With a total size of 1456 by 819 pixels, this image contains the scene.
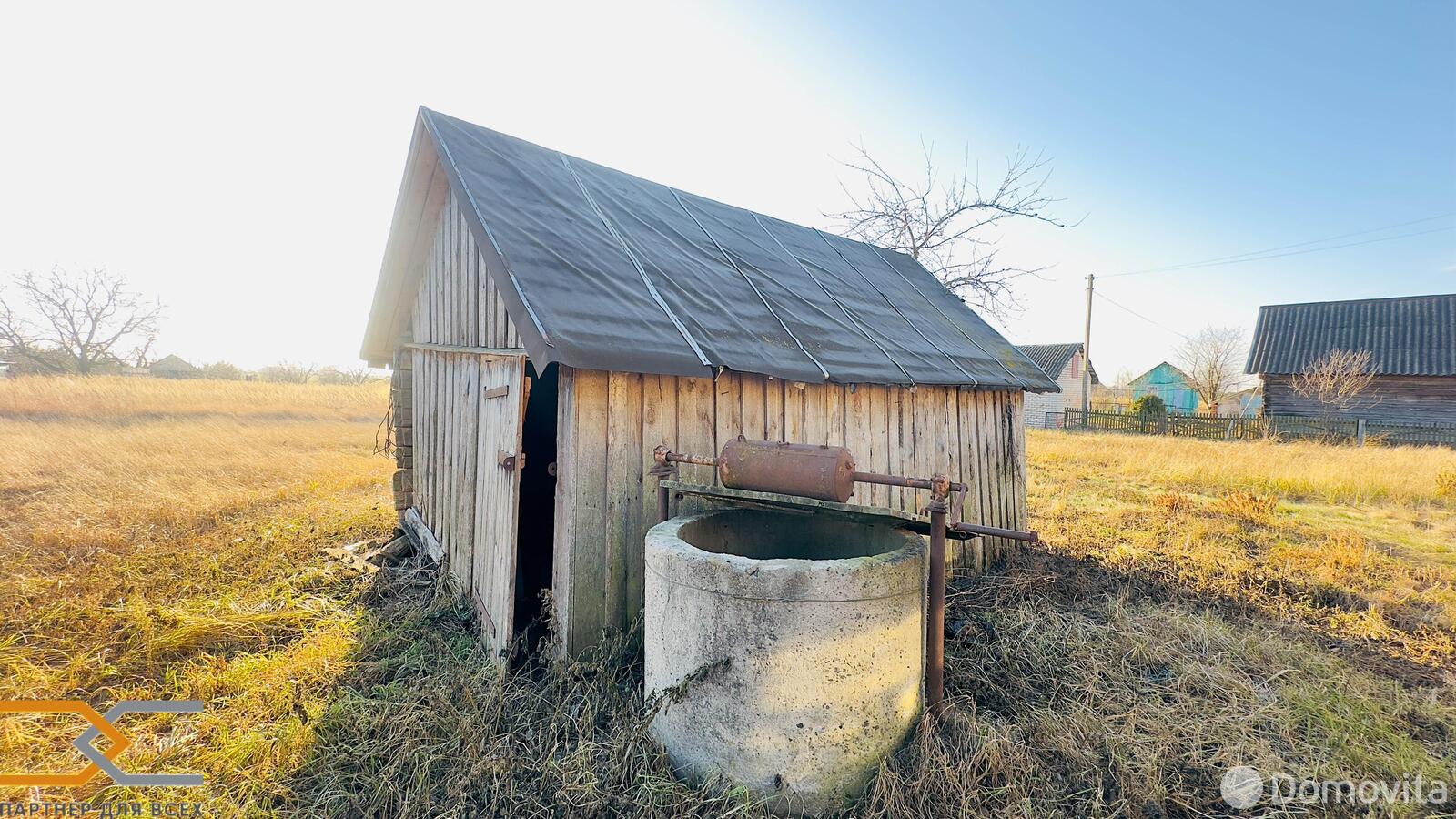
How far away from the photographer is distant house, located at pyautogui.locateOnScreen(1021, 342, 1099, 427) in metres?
28.9

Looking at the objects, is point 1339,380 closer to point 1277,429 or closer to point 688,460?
point 1277,429

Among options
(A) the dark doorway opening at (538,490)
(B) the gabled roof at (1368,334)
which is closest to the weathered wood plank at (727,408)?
(A) the dark doorway opening at (538,490)

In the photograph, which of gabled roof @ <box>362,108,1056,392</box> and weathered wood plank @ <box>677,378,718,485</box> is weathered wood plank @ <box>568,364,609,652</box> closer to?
gabled roof @ <box>362,108,1056,392</box>

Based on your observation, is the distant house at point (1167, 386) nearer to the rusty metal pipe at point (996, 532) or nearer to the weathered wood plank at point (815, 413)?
the weathered wood plank at point (815, 413)

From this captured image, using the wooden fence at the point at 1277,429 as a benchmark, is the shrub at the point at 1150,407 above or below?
above

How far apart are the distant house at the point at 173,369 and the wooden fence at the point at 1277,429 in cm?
4257

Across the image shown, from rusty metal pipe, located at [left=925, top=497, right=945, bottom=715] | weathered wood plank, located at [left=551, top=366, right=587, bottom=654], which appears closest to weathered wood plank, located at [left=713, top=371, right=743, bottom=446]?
weathered wood plank, located at [left=551, top=366, right=587, bottom=654]

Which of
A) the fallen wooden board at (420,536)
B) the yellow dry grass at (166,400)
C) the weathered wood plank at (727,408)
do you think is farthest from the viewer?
the yellow dry grass at (166,400)

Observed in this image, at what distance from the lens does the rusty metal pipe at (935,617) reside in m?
2.96

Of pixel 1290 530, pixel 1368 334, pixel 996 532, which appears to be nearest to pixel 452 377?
pixel 996 532

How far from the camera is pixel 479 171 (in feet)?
15.4

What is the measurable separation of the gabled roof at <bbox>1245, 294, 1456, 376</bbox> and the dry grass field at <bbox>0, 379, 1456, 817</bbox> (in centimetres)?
1728

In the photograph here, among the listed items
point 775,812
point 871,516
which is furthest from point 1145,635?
point 775,812

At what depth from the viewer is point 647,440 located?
3879 millimetres
